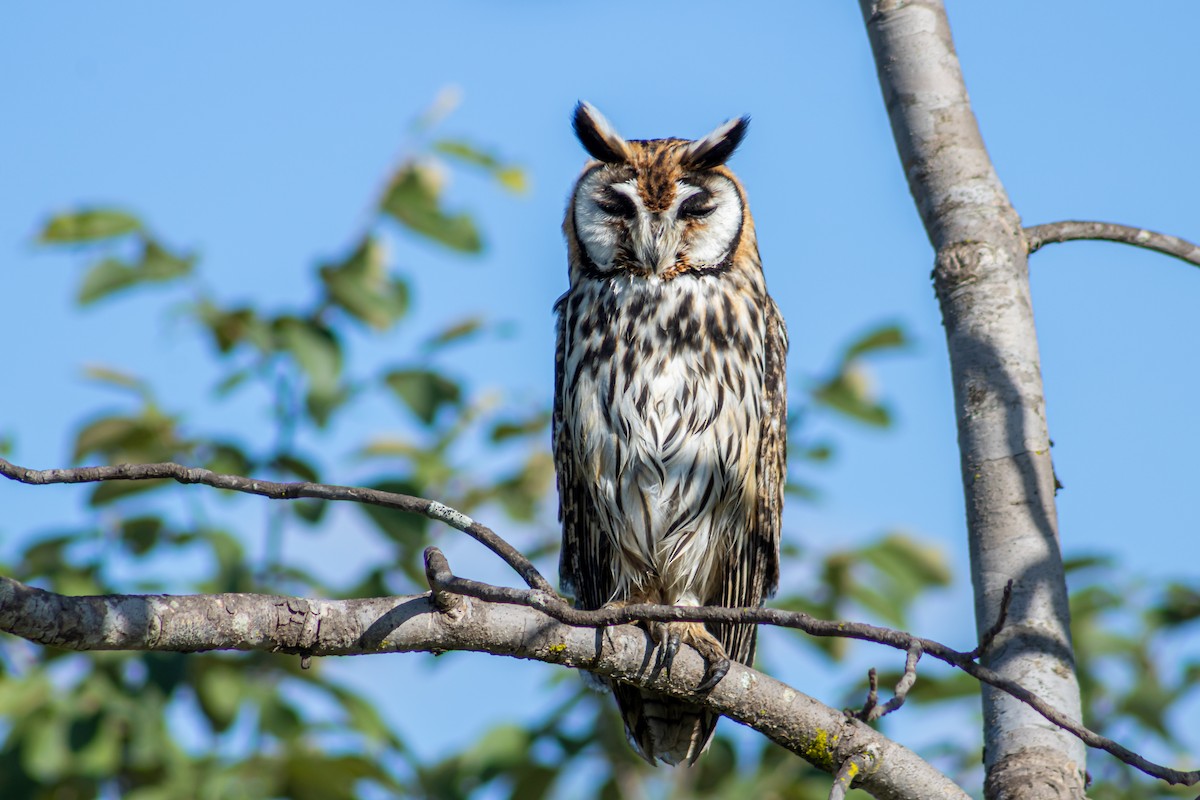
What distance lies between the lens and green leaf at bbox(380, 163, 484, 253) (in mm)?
4211

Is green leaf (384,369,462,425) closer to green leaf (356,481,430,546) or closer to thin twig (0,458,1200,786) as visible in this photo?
green leaf (356,481,430,546)

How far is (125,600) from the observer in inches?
71.6

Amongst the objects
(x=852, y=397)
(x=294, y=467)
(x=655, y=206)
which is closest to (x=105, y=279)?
(x=294, y=467)

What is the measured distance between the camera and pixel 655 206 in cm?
369

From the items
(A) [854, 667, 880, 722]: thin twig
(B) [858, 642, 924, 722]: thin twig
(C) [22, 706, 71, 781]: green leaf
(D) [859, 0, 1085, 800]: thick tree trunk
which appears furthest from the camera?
(C) [22, 706, 71, 781]: green leaf

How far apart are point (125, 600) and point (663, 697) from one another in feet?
6.53

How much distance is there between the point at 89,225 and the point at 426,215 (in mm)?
1038

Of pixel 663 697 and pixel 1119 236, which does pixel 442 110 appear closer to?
pixel 663 697

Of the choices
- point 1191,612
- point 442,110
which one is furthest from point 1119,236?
point 442,110

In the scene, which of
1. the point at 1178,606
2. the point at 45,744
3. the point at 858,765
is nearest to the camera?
the point at 858,765

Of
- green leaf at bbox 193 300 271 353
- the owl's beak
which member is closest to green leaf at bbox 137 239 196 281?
green leaf at bbox 193 300 271 353

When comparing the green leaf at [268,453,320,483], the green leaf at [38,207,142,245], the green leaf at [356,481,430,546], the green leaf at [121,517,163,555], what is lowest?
the green leaf at [121,517,163,555]

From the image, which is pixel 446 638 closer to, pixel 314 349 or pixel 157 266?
pixel 314 349

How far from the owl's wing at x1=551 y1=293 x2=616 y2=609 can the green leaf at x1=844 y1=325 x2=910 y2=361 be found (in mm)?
993
